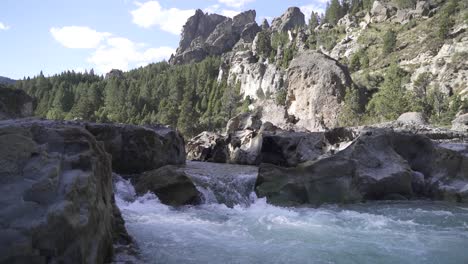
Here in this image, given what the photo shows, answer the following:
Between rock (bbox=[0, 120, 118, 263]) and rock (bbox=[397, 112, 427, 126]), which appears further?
rock (bbox=[397, 112, 427, 126])

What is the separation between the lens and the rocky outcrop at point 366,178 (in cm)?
2098

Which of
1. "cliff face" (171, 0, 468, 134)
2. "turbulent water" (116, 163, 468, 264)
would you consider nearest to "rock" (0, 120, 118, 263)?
"turbulent water" (116, 163, 468, 264)

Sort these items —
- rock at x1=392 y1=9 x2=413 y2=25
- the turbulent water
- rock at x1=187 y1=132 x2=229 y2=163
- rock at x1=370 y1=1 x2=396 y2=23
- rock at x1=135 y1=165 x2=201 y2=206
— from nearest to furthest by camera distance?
the turbulent water
rock at x1=135 y1=165 x2=201 y2=206
rock at x1=187 y1=132 x2=229 y2=163
rock at x1=392 y1=9 x2=413 y2=25
rock at x1=370 y1=1 x2=396 y2=23

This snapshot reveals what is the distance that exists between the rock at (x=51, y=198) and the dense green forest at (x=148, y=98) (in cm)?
8826

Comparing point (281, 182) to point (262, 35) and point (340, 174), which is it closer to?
point (340, 174)

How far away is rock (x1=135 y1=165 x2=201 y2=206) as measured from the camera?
18781 mm

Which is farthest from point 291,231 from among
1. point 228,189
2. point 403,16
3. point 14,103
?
point 403,16

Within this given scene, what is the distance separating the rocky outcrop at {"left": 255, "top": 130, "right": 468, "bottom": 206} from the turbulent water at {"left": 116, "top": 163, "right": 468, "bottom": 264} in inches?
44.0

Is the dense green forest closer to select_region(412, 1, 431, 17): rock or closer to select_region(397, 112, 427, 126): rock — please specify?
select_region(397, 112, 427, 126): rock

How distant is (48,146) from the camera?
30.3 feet

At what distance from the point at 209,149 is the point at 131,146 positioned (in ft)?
93.3

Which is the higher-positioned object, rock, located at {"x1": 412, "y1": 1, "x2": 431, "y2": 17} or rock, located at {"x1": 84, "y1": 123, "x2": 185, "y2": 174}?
rock, located at {"x1": 412, "y1": 1, "x2": 431, "y2": 17}

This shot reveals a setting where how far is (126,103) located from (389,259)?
132581mm

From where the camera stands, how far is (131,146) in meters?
27.4
